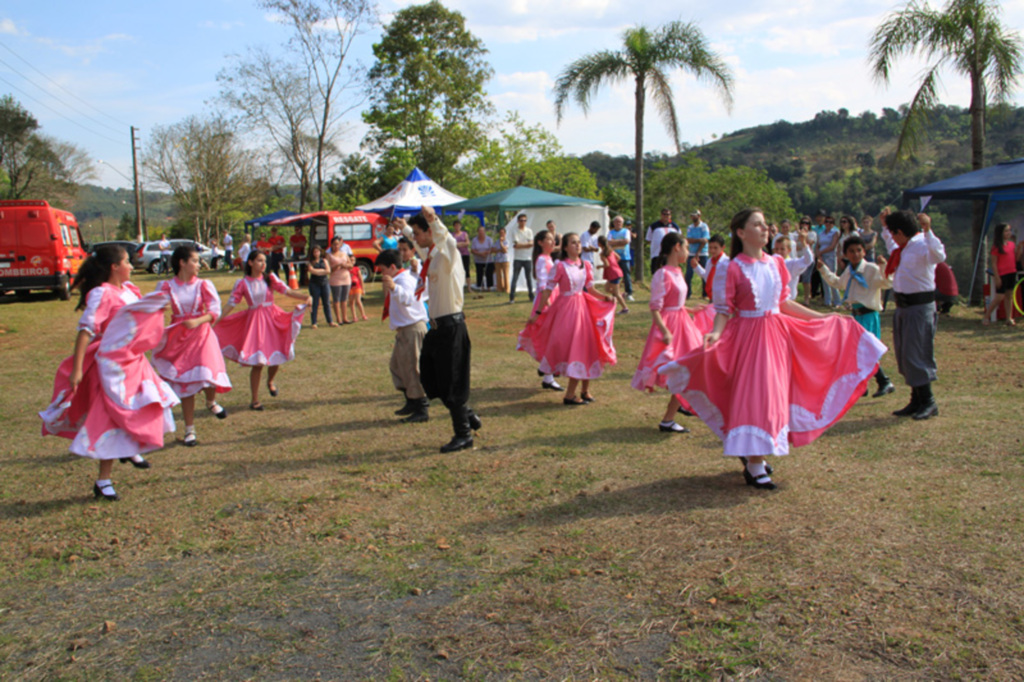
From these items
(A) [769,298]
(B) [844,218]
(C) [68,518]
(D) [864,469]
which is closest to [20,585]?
(C) [68,518]

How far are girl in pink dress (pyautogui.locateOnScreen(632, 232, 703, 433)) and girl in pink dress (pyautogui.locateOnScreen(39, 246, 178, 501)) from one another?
12.9 ft

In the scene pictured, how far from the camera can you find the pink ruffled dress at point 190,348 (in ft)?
22.0

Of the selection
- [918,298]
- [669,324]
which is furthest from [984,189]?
[669,324]

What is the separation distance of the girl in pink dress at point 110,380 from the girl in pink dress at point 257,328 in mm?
2660

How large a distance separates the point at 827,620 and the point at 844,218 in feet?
41.1

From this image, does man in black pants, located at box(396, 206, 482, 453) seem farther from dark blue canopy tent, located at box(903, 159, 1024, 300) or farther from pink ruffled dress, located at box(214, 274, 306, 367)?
dark blue canopy tent, located at box(903, 159, 1024, 300)

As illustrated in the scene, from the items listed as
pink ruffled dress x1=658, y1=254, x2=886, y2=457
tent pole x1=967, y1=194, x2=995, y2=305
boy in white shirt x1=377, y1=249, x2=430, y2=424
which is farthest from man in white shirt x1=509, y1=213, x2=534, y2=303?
pink ruffled dress x1=658, y1=254, x2=886, y2=457

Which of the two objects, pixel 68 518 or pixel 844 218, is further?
pixel 844 218

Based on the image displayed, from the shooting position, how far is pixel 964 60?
53.0ft

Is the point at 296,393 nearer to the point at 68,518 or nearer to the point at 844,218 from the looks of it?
the point at 68,518

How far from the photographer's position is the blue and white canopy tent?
23264 millimetres

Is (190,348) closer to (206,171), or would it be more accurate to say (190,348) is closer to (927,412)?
(927,412)

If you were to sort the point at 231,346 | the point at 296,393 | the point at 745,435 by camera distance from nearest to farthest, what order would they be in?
the point at 745,435 → the point at 231,346 → the point at 296,393

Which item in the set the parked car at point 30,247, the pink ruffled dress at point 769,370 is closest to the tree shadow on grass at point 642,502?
the pink ruffled dress at point 769,370
